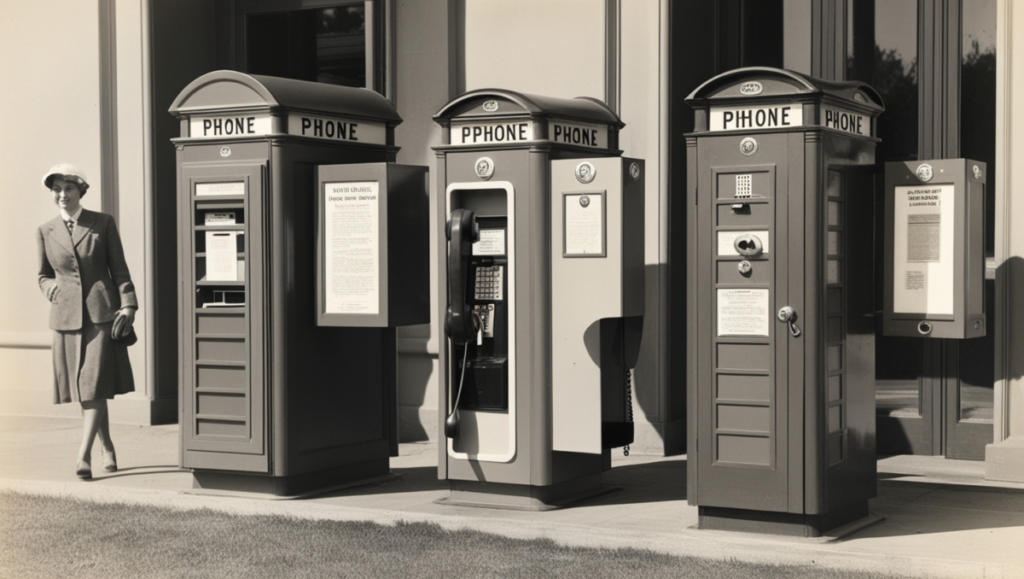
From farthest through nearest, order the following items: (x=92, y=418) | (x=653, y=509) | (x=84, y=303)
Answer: (x=92, y=418) < (x=84, y=303) < (x=653, y=509)

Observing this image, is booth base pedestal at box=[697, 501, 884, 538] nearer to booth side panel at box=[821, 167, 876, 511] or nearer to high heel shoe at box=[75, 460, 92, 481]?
booth side panel at box=[821, 167, 876, 511]

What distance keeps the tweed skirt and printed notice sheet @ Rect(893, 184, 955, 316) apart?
5.36 m

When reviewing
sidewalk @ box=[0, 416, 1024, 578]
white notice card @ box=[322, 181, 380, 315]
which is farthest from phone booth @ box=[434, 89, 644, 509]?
white notice card @ box=[322, 181, 380, 315]

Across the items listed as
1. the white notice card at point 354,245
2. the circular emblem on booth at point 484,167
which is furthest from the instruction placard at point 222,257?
the circular emblem on booth at point 484,167

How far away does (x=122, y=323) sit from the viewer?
8.73 m

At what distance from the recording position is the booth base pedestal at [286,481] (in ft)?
26.3

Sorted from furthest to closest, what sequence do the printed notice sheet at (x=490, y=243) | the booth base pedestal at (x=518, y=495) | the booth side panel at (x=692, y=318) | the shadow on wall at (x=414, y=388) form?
the shadow on wall at (x=414, y=388), the printed notice sheet at (x=490, y=243), the booth base pedestal at (x=518, y=495), the booth side panel at (x=692, y=318)

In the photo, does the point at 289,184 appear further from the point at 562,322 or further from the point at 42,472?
the point at 42,472

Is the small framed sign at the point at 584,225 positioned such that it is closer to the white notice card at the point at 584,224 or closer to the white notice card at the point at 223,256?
the white notice card at the point at 584,224

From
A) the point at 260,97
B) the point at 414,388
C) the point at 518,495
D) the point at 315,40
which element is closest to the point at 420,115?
the point at 315,40

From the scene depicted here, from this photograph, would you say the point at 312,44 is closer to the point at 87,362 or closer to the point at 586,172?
the point at 87,362

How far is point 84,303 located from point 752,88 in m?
4.94

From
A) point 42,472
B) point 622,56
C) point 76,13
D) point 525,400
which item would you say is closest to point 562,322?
point 525,400

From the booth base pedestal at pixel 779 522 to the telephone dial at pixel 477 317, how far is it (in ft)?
5.03
